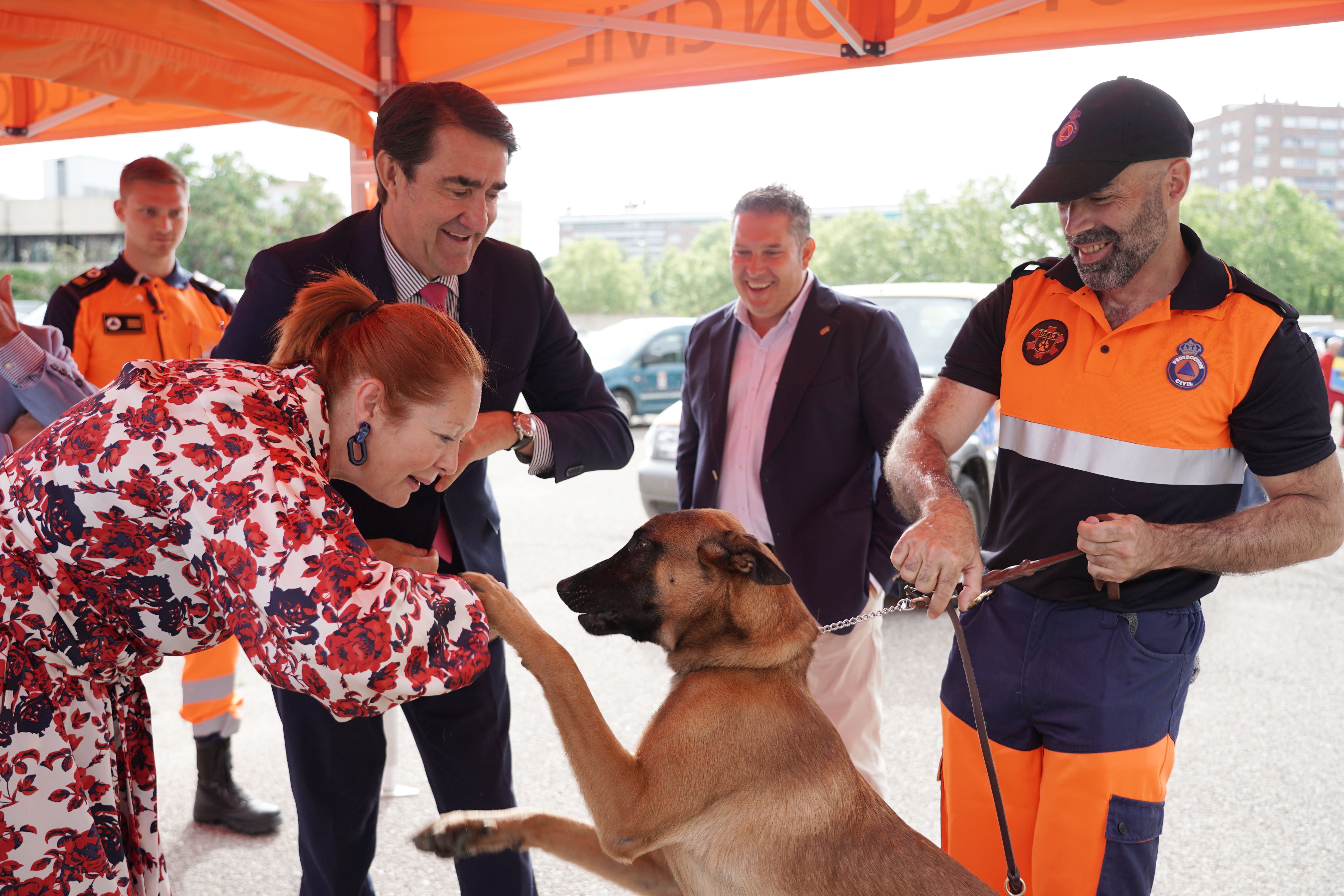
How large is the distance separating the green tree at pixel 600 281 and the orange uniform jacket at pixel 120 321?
157 ft

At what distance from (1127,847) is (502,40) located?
4210mm

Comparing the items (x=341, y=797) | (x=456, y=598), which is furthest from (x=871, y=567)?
(x=456, y=598)

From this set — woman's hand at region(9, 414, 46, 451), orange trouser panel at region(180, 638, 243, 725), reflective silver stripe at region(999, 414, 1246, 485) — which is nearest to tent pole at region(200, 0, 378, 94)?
woman's hand at region(9, 414, 46, 451)

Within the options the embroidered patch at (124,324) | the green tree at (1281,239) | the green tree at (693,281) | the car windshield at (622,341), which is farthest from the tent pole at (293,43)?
the green tree at (693,281)

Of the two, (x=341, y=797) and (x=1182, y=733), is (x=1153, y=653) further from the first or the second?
(x=1182, y=733)

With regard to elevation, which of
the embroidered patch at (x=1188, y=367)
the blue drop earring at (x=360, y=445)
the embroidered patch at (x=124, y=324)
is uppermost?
the embroidered patch at (x=124, y=324)

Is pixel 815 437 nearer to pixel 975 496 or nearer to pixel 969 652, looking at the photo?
pixel 969 652

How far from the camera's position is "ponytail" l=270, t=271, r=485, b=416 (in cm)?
160

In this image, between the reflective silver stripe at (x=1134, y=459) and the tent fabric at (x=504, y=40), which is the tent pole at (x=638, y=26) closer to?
the tent fabric at (x=504, y=40)

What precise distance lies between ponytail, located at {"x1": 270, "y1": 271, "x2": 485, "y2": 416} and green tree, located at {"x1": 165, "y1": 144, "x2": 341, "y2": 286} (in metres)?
46.8

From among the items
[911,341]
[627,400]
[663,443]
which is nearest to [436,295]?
[663,443]

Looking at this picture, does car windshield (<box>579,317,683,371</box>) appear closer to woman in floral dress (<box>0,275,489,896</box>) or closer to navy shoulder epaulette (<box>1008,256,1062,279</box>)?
navy shoulder epaulette (<box>1008,256,1062,279</box>)

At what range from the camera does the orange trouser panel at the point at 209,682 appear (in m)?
3.79

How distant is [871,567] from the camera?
369 cm
